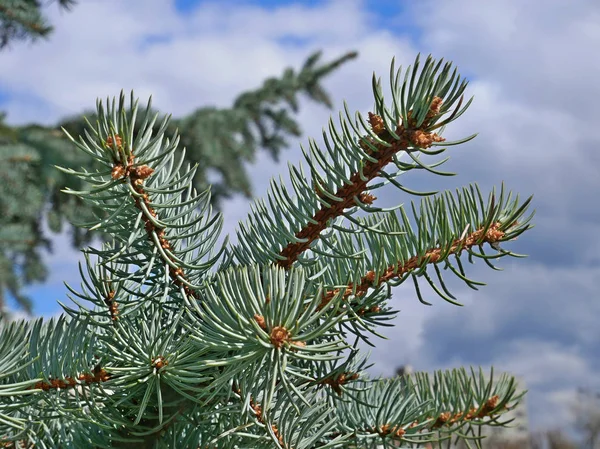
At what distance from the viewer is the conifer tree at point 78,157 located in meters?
2.70

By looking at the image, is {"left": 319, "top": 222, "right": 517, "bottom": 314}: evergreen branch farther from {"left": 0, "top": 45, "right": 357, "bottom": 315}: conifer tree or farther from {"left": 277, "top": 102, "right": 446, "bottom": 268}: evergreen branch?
{"left": 0, "top": 45, "right": 357, "bottom": 315}: conifer tree

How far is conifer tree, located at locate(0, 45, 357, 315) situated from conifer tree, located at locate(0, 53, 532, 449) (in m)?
1.80

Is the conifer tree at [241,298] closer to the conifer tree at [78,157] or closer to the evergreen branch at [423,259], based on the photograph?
the evergreen branch at [423,259]

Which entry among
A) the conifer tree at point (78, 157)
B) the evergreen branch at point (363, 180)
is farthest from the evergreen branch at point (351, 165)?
the conifer tree at point (78, 157)

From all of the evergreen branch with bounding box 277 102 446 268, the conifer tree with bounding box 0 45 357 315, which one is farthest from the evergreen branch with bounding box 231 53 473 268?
the conifer tree with bounding box 0 45 357 315

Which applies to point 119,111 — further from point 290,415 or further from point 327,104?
point 327,104

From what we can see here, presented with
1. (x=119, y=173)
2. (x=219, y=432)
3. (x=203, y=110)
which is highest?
(x=203, y=110)

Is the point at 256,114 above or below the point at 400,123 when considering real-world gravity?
above

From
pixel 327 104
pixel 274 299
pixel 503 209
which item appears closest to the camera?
pixel 274 299

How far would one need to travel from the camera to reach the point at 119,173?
39 centimetres

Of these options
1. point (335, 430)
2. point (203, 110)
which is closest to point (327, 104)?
point (203, 110)

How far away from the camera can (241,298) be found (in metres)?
0.36

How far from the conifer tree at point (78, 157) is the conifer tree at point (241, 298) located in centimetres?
180

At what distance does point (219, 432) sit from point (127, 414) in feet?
0.20
